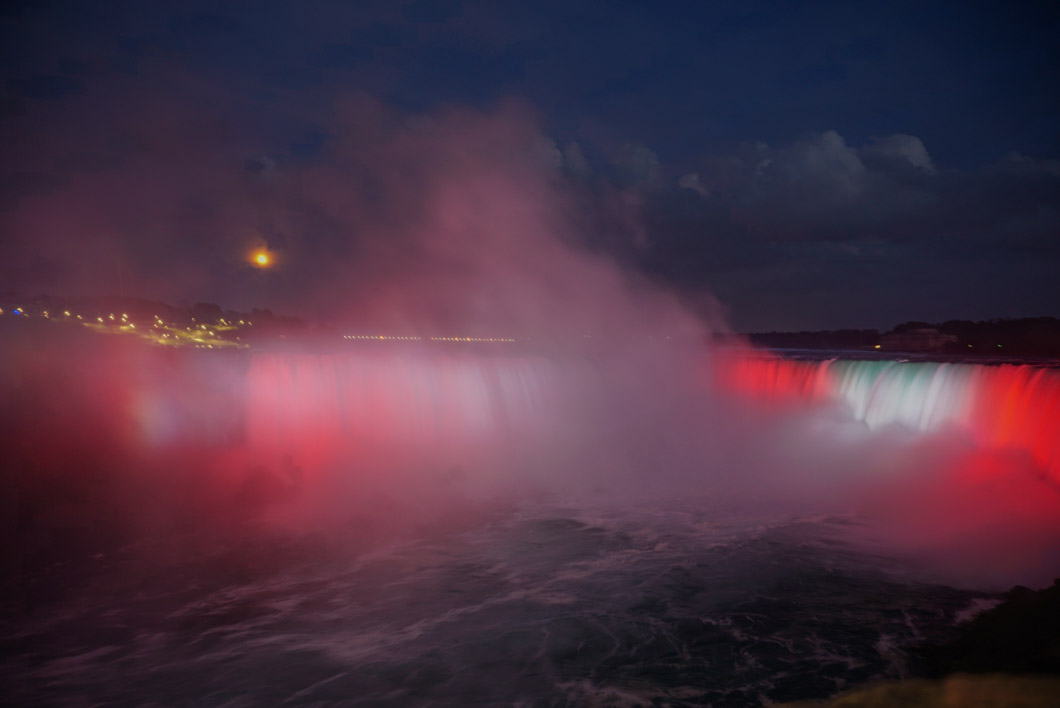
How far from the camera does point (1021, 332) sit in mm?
34531

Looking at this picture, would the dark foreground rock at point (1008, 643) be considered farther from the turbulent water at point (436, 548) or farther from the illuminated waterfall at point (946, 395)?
the illuminated waterfall at point (946, 395)

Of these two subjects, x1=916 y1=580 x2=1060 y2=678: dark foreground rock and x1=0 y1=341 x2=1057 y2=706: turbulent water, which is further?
x1=0 y1=341 x2=1057 y2=706: turbulent water

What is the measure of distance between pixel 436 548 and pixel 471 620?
A: 3.23 meters

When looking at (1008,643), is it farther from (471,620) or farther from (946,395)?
(946,395)

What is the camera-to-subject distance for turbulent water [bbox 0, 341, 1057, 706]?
22.7 feet

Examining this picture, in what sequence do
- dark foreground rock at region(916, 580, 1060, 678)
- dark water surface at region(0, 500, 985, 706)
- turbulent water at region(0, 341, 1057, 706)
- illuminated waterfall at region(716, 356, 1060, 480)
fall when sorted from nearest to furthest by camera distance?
dark foreground rock at region(916, 580, 1060, 678) → dark water surface at region(0, 500, 985, 706) → turbulent water at region(0, 341, 1057, 706) → illuminated waterfall at region(716, 356, 1060, 480)

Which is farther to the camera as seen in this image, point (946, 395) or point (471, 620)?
point (946, 395)

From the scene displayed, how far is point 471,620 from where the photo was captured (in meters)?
8.38

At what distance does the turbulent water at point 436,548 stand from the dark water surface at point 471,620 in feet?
0.14

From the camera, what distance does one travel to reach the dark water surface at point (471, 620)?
6.59 meters

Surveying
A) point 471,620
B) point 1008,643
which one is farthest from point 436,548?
point 1008,643

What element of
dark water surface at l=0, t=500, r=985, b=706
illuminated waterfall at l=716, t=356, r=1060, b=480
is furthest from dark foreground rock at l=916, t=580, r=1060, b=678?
illuminated waterfall at l=716, t=356, r=1060, b=480

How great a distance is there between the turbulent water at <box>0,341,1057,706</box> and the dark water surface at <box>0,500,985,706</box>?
4cm

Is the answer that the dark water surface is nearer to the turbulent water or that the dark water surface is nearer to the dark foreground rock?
the turbulent water
